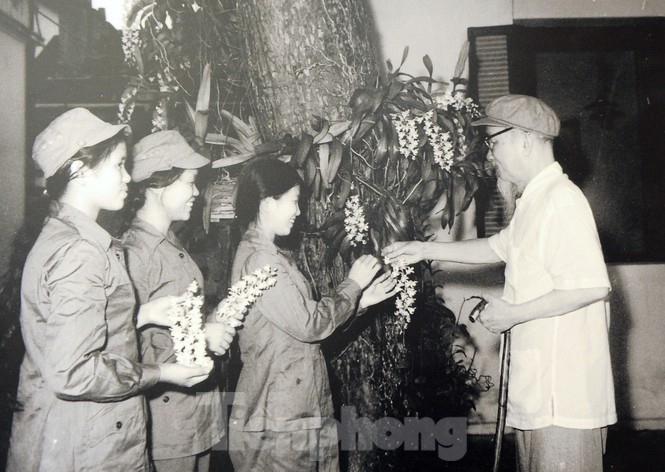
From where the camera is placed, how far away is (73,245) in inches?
53.0

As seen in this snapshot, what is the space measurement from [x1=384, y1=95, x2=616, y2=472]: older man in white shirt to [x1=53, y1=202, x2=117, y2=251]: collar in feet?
4.18

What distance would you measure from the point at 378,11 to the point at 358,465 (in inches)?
87.3

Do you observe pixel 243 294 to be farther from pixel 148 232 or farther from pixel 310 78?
pixel 310 78

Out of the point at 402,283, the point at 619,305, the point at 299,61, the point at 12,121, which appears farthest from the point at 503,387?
the point at 619,305

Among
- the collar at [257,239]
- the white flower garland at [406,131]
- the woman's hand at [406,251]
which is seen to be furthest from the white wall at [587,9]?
the collar at [257,239]

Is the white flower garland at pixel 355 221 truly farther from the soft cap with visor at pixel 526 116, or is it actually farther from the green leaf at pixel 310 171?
the soft cap with visor at pixel 526 116

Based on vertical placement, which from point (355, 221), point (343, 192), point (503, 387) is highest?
point (343, 192)

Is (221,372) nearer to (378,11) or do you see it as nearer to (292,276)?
(292,276)

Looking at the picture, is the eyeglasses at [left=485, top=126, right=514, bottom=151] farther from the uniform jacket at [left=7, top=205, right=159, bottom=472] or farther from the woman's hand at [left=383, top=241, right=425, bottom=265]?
the uniform jacket at [left=7, top=205, right=159, bottom=472]

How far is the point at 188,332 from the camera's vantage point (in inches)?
63.1

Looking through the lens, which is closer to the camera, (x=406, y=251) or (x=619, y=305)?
(x=406, y=251)

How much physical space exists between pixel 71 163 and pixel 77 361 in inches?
20.7

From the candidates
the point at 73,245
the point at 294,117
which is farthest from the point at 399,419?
the point at 73,245

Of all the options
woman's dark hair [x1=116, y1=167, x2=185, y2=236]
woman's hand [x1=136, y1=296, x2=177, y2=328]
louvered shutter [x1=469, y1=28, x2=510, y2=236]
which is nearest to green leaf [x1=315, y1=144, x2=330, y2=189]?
woman's dark hair [x1=116, y1=167, x2=185, y2=236]
